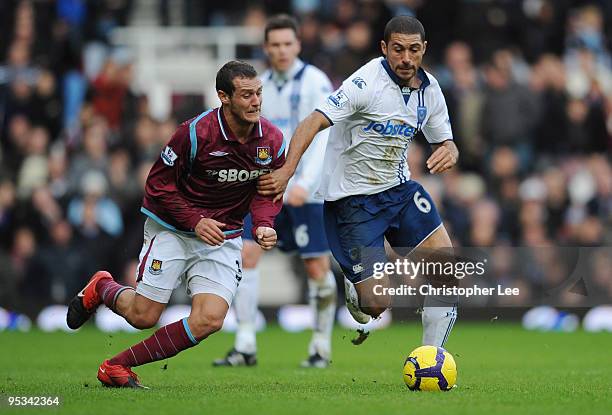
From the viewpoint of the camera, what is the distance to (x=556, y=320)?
17.8 metres

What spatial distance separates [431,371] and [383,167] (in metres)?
1.86

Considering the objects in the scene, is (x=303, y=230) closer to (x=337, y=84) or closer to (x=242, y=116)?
(x=242, y=116)

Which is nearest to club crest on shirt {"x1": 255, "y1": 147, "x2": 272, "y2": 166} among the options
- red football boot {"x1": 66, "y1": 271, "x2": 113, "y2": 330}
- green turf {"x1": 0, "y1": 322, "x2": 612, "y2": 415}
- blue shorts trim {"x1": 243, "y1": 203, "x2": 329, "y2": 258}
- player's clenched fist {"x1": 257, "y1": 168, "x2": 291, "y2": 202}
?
player's clenched fist {"x1": 257, "y1": 168, "x2": 291, "y2": 202}

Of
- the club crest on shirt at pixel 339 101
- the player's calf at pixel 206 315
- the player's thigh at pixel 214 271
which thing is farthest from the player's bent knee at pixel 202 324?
the club crest on shirt at pixel 339 101

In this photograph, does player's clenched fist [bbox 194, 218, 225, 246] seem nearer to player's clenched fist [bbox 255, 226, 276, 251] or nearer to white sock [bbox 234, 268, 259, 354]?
→ player's clenched fist [bbox 255, 226, 276, 251]

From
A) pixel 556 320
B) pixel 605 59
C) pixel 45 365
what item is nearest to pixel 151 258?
pixel 45 365

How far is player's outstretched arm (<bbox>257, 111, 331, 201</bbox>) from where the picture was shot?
30.9ft

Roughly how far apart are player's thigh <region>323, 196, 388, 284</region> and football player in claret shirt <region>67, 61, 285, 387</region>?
2.90ft

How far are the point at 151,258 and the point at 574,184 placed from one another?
38.5 feet

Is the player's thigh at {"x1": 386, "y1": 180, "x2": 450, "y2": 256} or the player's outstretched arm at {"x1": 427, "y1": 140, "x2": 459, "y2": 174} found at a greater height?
the player's outstretched arm at {"x1": 427, "y1": 140, "x2": 459, "y2": 174}

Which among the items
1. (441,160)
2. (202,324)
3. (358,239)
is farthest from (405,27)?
(202,324)

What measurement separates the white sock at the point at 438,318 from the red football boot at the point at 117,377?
233cm

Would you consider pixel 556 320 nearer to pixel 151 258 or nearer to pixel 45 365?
pixel 45 365

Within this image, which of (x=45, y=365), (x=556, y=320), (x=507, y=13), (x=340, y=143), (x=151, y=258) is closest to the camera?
(x=151, y=258)
